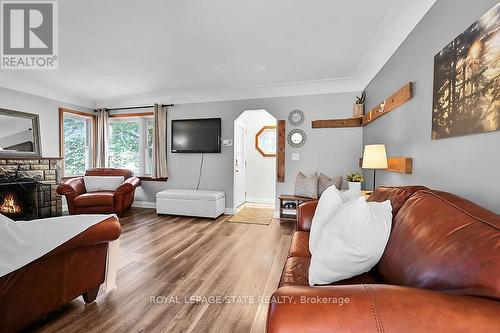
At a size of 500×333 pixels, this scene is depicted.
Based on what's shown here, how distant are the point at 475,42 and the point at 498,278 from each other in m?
1.32

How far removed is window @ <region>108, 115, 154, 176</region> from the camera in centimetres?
504

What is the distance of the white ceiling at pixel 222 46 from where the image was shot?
199cm

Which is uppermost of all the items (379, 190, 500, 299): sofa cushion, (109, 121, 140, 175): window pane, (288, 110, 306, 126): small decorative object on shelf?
(288, 110, 306, 126): small decorative object on shelf

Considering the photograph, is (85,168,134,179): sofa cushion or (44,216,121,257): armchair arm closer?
(44,216,121,257): armchair arm

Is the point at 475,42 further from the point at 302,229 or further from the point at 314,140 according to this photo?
the point at 314,140

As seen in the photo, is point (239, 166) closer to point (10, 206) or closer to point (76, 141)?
point (76, 141)

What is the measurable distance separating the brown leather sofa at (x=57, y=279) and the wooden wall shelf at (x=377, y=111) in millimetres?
2703

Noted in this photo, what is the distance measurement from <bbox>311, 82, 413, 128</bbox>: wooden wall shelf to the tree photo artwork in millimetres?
435

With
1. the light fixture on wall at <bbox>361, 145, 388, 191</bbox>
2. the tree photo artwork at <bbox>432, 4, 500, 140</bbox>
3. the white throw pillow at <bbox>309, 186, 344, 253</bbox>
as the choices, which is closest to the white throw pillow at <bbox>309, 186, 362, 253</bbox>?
the white throw pillow at <bbox>309, 186, 344, 253</bbox>

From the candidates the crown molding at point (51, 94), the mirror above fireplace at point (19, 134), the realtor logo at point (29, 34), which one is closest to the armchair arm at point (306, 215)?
the realtor logo at point (29, 34)

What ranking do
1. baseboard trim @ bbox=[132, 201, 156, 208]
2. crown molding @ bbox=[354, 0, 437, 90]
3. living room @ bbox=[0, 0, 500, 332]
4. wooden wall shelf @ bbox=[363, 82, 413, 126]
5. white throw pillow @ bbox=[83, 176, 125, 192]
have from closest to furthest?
living room @ bbox=[0, 0, 500, 332] → crown molding @ bbox=[354, 0, 437, 90] → wooden wall shelf @ bbox=[363, 82, 413, 126] → white throw pillow @ bbox=[83, 176, 125, 192] → baseboard trim @ bbox=[132, 201, 156, 208]

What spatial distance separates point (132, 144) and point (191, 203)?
7.47 feet

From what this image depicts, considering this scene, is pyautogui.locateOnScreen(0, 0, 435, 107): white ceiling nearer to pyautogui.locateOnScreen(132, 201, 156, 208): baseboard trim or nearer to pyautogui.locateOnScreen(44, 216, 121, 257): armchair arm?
pyautogui.locateOnScreen(44, 216, 121, 257): armchair arm

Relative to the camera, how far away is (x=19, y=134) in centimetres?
380
